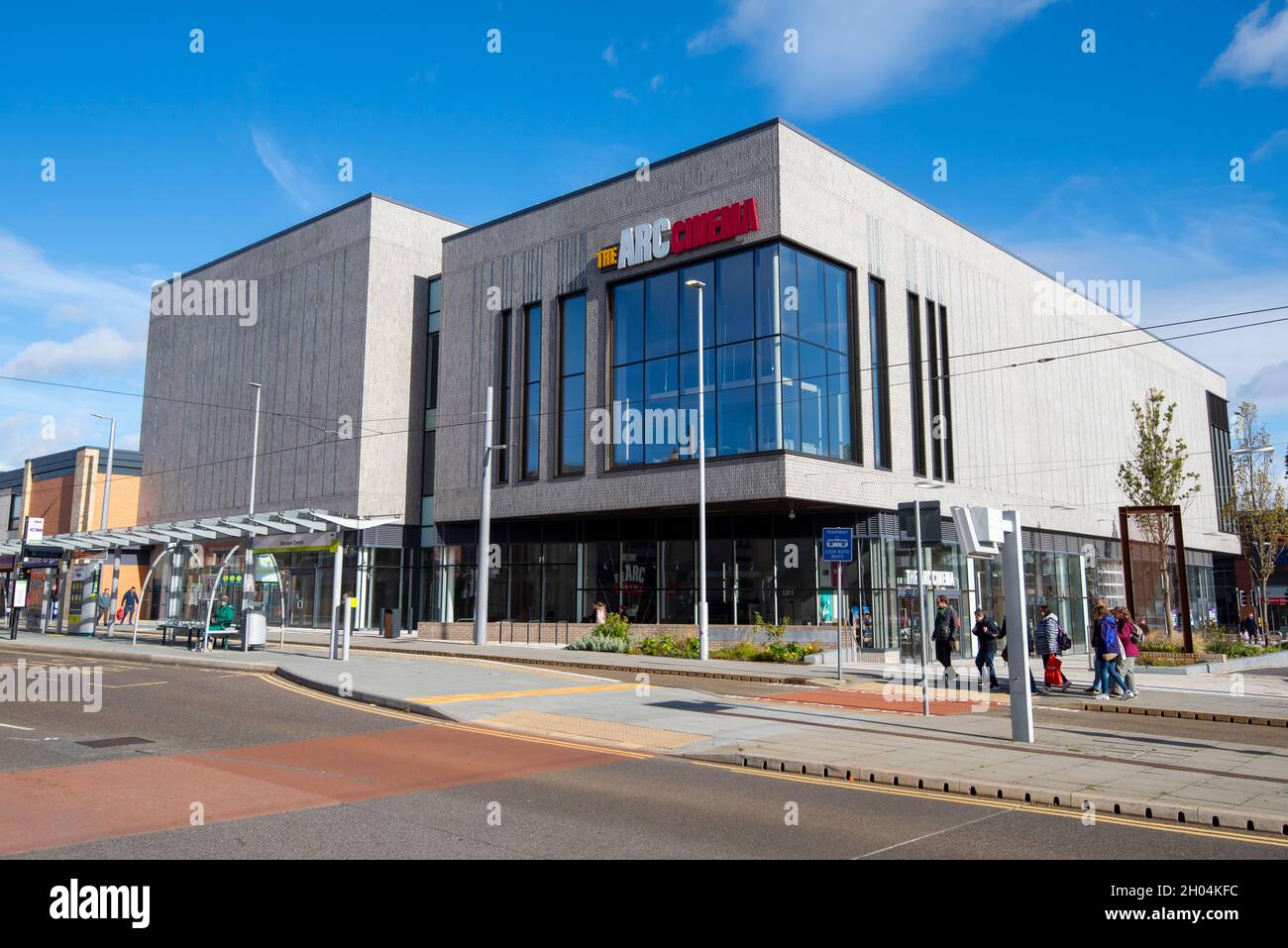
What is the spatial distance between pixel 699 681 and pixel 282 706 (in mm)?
9762

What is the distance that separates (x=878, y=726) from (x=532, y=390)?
26110 mm

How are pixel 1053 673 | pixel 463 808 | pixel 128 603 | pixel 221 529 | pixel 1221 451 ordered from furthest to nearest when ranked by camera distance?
pixel 1221 451 → pixel 128 603 → pixel 221 529 → pixel 1053 673 → pixel 463 808

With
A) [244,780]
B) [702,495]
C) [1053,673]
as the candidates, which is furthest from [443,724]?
[702,495]

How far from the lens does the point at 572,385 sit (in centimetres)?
3634

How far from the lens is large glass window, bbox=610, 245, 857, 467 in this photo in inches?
1206

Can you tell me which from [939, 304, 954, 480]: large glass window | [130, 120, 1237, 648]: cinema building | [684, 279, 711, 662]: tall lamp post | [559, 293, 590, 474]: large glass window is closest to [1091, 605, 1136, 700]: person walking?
[130, 120, 1237, 648]: cinema building

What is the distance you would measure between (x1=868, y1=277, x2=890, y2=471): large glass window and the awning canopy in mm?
17563

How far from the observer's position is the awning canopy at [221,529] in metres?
26.8

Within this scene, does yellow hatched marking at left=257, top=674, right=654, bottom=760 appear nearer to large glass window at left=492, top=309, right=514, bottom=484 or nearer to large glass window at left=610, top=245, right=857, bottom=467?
large glass window at left=610, top=245, right=857, bottom=467

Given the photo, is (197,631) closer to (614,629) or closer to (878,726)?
(614,629)

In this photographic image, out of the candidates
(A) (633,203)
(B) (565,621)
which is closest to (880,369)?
(A) (633,203)

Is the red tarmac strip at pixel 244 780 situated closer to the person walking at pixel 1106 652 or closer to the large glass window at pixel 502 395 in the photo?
the person walking at pixel 1106 652

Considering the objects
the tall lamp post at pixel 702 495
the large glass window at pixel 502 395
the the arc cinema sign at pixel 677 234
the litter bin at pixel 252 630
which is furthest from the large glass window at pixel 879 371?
the litter bin at pixel 252 630
